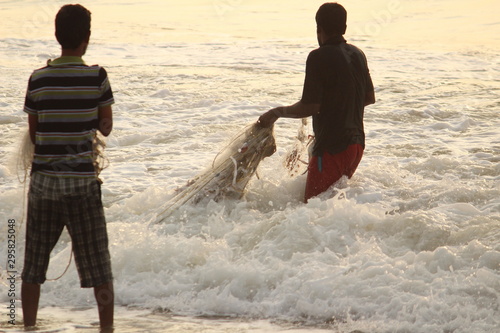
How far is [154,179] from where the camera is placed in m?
7.36

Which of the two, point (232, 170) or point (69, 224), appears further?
point (232, 170)

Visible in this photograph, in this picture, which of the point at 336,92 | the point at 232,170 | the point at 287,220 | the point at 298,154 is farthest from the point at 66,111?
the point at 298,154

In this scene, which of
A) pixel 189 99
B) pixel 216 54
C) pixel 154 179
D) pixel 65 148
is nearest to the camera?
pixel 65 148

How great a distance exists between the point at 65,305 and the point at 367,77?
2.65 metres

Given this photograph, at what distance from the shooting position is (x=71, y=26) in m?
3.23

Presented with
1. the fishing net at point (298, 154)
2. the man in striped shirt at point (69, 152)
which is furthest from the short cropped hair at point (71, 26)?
the fishing net at point (298, 154)

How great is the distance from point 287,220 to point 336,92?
3.41 feet

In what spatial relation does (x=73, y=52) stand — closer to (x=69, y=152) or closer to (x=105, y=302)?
(x=69, y=152)

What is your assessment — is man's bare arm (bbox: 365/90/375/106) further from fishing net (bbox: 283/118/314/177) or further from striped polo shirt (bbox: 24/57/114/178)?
striped polo shirt (bbox: 24/57/114/178)

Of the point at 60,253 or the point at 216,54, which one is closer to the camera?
the point at 60,253

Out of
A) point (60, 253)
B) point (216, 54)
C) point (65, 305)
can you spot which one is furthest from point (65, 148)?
point (216, 54)

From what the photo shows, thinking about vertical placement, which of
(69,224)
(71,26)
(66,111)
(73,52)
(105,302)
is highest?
(71,26)

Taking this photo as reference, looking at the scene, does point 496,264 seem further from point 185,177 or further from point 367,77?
point 185,177

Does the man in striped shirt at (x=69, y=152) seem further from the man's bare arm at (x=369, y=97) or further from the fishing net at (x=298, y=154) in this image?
the fishing net at (x=298, y=154)
